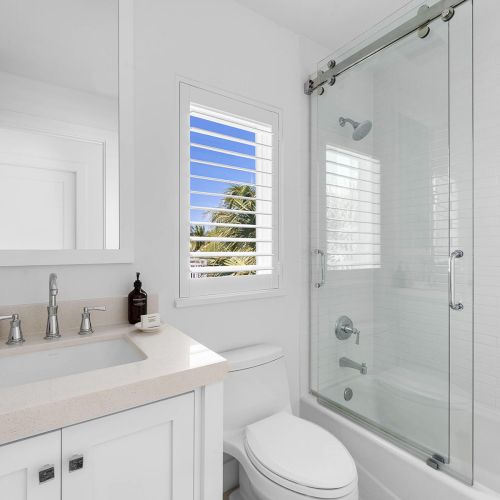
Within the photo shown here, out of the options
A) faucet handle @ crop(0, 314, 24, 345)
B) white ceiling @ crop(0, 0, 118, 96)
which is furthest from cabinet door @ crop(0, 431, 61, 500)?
white ceiling @ crop(0, 0, 118, 96)

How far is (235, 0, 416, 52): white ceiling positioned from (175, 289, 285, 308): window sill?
1560 mm

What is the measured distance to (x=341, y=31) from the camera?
6.55ft

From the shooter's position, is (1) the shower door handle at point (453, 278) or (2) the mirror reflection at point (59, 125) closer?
(2) the mirror reflection at point (59, 125)

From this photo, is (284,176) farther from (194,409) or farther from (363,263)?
(194,409)

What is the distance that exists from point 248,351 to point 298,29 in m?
1.89

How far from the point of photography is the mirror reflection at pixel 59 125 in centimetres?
116

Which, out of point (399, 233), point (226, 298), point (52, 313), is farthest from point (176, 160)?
point (399, 233)

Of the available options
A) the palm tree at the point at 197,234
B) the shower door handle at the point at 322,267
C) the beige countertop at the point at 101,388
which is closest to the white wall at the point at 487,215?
the shower door handle at the point at 322,267

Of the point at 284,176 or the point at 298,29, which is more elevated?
the point at 298,29

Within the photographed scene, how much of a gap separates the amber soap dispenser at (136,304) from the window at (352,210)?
3.64 feet

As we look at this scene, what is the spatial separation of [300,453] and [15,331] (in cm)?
110

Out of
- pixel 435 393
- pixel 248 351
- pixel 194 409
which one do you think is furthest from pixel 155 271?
pixel 435 393

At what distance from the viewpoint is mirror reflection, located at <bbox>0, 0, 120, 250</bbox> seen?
1161 millimetres

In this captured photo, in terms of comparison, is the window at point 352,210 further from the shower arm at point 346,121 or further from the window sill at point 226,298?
the window sill at point 226,298
